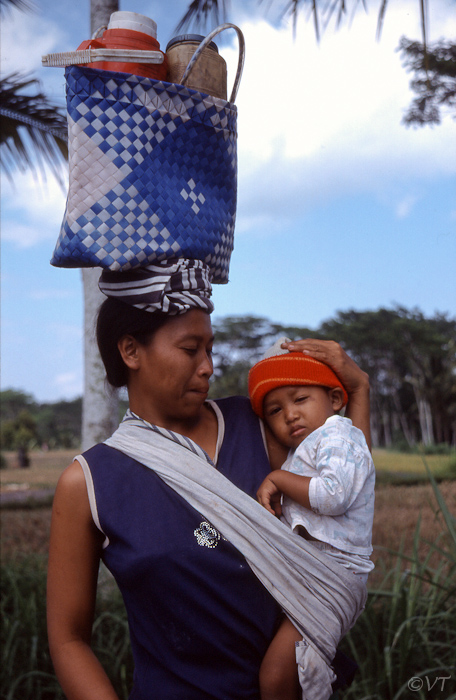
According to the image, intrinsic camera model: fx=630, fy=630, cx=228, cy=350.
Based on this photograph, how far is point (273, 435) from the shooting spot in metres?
1.67

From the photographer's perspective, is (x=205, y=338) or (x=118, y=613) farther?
(x=118, y=613)

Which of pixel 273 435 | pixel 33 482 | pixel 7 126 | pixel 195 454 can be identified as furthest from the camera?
pixel 33 482

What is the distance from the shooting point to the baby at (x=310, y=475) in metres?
1.37

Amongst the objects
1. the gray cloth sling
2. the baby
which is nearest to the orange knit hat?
the baby

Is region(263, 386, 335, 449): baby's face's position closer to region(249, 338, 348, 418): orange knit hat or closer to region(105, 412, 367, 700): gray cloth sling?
region(249, 338, 348, 418): orange knit hat

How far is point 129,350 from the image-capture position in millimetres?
1506

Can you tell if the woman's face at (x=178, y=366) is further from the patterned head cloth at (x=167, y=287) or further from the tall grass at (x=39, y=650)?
the tall grass at (x=39, y=650)

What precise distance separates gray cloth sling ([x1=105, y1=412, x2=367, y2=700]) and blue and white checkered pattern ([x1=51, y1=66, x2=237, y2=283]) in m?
0.48

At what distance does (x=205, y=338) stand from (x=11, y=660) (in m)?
2.63

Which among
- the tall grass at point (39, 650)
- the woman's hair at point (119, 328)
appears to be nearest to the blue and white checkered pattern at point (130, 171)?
the woman's hair at point (119, 328)

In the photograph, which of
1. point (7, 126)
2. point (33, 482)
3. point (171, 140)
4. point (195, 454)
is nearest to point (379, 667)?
point (195, 454)

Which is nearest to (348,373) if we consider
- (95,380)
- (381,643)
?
(381,643)

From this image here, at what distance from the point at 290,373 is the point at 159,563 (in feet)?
1.84

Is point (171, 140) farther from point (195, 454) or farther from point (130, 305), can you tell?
point (195, 454)
